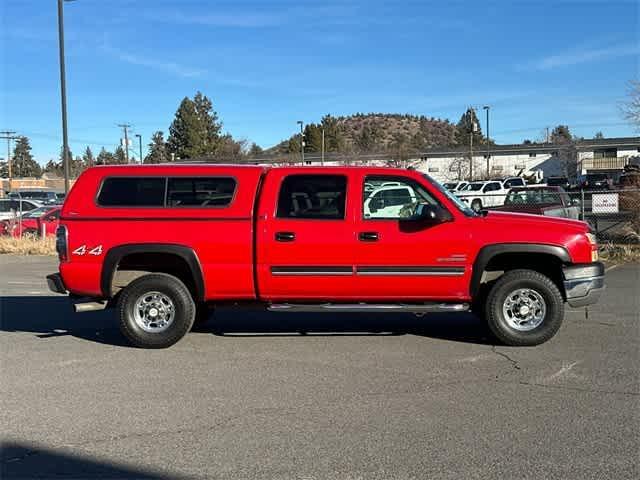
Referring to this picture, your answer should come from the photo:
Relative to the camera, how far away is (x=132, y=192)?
7.36 metres

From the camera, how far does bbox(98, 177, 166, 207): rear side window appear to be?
732 cm

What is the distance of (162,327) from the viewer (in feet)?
24.1

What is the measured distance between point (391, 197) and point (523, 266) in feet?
5.72

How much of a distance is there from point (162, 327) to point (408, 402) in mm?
3270

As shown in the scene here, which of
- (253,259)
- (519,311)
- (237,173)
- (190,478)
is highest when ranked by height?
(237,173)

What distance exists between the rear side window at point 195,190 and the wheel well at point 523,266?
3109 millimetres

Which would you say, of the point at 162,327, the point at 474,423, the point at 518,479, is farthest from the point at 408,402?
the point at 162,327

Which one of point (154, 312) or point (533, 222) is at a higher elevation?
point (533, 222)

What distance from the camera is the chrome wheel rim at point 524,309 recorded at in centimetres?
714

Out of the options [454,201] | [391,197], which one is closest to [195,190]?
[391,197]

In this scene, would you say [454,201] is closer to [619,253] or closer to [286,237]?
[286,237]

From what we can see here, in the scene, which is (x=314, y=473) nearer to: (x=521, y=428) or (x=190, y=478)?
(x=190, y=478)

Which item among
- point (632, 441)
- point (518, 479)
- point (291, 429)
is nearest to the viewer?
point (518, 479)

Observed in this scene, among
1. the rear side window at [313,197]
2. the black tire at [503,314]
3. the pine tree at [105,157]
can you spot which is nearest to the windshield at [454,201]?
the black tire at [503,314]
